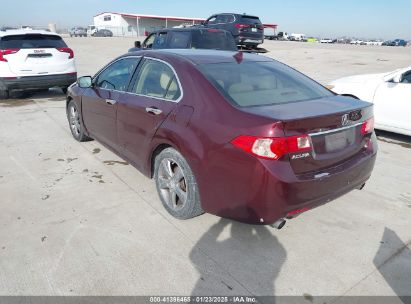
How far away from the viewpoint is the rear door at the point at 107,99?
4156 mm

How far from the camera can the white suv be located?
8.23m

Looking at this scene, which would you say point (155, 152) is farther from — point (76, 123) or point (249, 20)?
point (249, 20)

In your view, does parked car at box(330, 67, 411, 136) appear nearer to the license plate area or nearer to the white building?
the license plate area

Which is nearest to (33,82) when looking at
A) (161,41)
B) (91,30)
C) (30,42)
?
(30,42)

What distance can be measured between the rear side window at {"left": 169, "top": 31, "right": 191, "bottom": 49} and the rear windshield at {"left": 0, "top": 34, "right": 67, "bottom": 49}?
113 inches

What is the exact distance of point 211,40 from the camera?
9508mm

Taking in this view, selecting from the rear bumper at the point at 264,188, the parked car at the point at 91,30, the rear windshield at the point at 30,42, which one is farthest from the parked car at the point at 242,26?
the parked car at the point at 91,30

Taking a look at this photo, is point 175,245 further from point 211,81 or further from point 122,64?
point 122,64

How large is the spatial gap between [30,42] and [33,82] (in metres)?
0.98

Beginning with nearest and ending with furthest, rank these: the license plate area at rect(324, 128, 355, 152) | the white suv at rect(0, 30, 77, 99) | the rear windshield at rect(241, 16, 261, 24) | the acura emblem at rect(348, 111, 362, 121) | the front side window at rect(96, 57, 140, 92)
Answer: the license plate area at rect(324, 128, 355, 152), the acura emblem at rect(348, 111, 362, 121), the front side window at rect(96, 57, 140, 92), the white suv at rect(0, 30, 77, 99), the rear windshield at rect(241, 16, 261, 24)

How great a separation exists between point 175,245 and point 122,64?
8.12 feet

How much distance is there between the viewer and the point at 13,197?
381 centimetres

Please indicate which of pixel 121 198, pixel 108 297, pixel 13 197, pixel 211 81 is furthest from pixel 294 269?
pixel 13 197

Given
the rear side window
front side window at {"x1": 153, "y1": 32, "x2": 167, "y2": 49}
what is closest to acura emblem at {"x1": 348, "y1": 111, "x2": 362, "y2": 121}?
the rear side window
